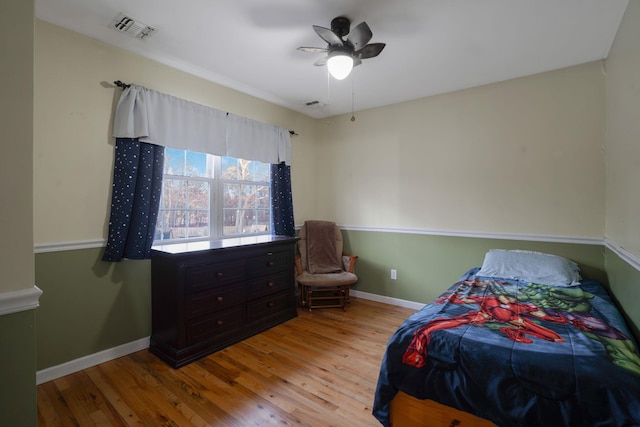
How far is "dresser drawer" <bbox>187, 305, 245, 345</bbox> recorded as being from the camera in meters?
2.46

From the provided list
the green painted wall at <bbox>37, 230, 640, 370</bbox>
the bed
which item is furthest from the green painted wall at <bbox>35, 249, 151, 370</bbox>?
the bed

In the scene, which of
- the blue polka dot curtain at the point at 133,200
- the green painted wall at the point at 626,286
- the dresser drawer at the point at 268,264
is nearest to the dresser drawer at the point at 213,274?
the dresser drawer at the point at 268,264

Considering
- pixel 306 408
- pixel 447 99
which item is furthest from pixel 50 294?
pixel 447 99

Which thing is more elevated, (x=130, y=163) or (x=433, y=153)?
(x=433, y=153)

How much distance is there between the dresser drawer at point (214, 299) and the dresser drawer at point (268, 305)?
17 cm

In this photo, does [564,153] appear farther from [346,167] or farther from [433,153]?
[346,167]

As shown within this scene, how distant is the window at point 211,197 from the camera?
290 cm

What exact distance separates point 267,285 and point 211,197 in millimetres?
1120

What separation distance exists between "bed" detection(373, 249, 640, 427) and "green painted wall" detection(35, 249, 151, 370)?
2.14 m

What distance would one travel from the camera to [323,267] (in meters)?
3.87

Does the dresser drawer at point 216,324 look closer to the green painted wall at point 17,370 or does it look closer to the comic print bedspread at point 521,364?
the green painted wall at point 17,370

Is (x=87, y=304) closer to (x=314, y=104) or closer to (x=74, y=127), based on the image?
(x=74, y=127)

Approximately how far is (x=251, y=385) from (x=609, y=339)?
6.90ft

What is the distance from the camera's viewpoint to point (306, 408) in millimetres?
1881
